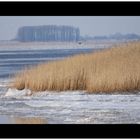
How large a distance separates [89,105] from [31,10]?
0.99 meters

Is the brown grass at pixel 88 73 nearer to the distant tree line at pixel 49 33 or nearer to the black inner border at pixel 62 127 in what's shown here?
the distant tree line at pixel 49 33

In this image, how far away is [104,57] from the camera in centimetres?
1555

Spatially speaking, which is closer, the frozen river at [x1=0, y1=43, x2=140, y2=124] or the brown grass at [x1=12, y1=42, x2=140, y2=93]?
the frozen river at [x1=0, y1=43, x2=140, y2=124]

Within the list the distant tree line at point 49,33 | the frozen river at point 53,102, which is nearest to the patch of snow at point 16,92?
the frozen river at point 53,102

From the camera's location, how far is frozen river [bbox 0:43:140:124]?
15430 mm

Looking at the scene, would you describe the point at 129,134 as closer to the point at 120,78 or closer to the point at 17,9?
the point at 120,78

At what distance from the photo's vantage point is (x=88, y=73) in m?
15.6

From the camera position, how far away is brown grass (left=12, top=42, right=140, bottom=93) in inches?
612

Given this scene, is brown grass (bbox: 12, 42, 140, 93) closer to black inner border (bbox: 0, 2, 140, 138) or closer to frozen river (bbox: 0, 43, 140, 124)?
frozen river (bbox: 0, 43, 140, 124)

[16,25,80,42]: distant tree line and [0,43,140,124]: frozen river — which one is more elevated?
[16,25,80,42]: distant tree line

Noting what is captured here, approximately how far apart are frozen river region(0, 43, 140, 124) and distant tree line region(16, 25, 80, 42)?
3.1 inches

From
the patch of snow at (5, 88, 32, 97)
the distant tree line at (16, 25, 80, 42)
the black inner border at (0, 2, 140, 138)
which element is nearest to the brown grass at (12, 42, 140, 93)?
the patch of snow at (5, 88, 32, 97)

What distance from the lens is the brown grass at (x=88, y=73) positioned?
15.5 m

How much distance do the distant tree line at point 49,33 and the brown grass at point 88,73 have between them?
20cm
